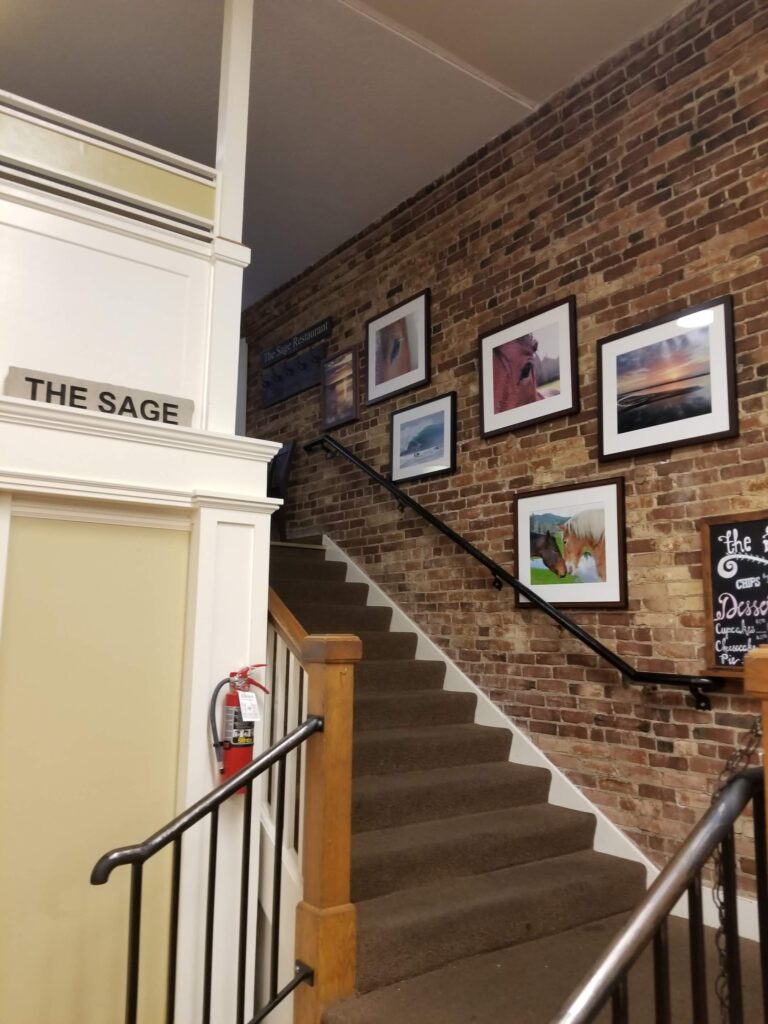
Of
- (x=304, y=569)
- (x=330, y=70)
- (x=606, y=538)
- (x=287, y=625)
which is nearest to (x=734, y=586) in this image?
(x=606, y=538)

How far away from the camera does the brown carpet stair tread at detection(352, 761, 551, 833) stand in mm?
3248

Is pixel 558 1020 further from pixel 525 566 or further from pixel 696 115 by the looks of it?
pixel 696 115

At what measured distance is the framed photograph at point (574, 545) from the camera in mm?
3600

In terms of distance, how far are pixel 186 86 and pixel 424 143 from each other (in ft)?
4.49

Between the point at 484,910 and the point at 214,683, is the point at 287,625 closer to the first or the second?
the point at 214,683

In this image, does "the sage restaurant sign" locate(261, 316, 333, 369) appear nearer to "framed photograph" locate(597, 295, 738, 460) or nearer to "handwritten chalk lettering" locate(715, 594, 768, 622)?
"framed photograph" locate(597, 295, 738, 460)

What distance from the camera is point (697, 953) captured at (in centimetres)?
149

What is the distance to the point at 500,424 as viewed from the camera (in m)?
4.29

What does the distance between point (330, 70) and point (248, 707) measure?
329 cm

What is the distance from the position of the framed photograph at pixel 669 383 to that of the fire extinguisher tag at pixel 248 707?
6.54 feet

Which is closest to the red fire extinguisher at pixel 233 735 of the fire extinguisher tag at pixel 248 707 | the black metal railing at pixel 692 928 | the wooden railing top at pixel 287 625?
the fire extinguisher tag at pixel 248 707

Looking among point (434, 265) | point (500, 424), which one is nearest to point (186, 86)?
point (434, 265)

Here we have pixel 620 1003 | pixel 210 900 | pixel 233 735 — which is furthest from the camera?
pixel 233 735

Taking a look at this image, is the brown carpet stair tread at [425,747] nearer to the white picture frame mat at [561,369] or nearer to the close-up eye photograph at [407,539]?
the close-up eye photograph at [407,539]
